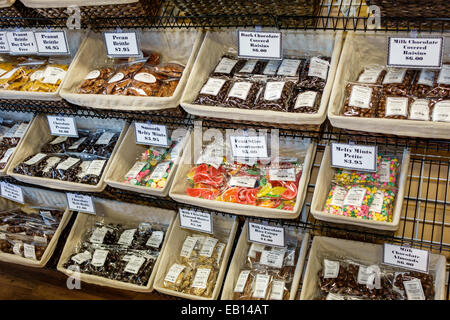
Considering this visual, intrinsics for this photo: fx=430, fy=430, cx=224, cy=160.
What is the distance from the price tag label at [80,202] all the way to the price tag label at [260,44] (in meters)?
1.11

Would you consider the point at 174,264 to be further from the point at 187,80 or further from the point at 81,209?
the point at 187,80

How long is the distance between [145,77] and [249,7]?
55 cm

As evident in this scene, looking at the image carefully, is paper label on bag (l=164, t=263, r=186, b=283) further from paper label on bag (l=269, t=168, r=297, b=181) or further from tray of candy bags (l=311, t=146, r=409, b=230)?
tray of candy bags (l=311, t=146, r=409, b=230)

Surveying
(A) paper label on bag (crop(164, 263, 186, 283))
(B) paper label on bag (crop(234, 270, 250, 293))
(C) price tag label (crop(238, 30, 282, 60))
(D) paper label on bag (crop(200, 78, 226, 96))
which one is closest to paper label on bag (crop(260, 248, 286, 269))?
(B) paper label on bag (crop(234, 270, 250, 293))

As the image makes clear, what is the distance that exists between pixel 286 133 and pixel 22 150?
1295 mm

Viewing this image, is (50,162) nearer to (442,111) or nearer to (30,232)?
(30,232)

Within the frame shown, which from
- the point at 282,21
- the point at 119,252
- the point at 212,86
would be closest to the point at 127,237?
the point at 119,252

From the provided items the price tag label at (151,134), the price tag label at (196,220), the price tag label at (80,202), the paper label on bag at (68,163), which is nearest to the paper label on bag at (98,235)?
the price tag label at (80,202)

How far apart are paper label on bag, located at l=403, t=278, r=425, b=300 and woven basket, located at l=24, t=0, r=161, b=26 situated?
4.68ft

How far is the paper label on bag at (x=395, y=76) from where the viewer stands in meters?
1.51

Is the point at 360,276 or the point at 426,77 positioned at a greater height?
the point at 426,77

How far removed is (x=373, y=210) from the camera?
1509 millimetres

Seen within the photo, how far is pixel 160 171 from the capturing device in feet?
6.07

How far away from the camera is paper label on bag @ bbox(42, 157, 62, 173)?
198cm
